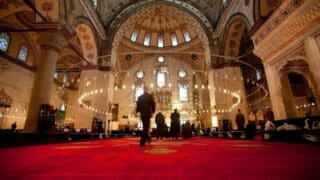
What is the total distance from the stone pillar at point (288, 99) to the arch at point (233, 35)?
4.96m

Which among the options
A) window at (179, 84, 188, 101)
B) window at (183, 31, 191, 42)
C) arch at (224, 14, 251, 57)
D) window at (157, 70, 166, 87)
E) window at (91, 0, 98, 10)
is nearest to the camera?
arch at (224, 14, 251, 57)

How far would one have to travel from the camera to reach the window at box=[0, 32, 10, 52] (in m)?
12.4

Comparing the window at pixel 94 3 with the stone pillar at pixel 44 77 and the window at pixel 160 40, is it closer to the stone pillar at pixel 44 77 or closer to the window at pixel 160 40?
the stone pillar at pixel 44 77

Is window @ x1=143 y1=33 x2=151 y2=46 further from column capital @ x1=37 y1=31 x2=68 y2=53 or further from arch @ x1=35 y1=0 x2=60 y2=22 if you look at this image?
column capital @ x1=37 y1=31 x2=68 y2=53

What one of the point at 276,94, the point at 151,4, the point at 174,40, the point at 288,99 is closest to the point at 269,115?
the point at 288,99

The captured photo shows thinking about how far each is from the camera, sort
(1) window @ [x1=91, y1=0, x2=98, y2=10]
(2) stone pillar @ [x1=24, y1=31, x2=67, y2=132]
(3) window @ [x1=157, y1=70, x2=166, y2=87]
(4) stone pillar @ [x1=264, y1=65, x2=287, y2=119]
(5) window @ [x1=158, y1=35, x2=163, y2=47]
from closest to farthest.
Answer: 1. (2) stone pillar @ [x1=24, y1=31, x2=67, y2=132]
2. (4) stone pillar @ [x1=264, y1=65, x2=287, y2=119]
3. (1) window @ [x1=91, y1=0, x2=98, y2=10]
4. (3) window @ [x1=157, y1=70, x2=166, y2=87]
5. (5) window @ [x1=158, y1=35, x2=163, y2=47]

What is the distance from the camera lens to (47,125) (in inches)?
266

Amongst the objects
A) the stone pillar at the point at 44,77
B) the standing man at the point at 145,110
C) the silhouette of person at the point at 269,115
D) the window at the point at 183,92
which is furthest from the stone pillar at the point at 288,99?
the window at the point at 183,92

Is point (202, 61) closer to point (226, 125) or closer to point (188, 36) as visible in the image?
point (188, 36)

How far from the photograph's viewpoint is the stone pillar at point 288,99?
274 inches

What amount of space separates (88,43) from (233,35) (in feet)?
34.0

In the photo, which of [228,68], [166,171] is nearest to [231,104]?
[228,68]

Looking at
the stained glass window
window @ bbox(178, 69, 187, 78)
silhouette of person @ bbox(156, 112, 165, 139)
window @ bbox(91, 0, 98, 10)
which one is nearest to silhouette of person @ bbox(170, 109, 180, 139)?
silhouette of person @ bbox(156, 112, 165, 139)

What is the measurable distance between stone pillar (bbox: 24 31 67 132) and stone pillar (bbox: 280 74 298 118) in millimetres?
9822
